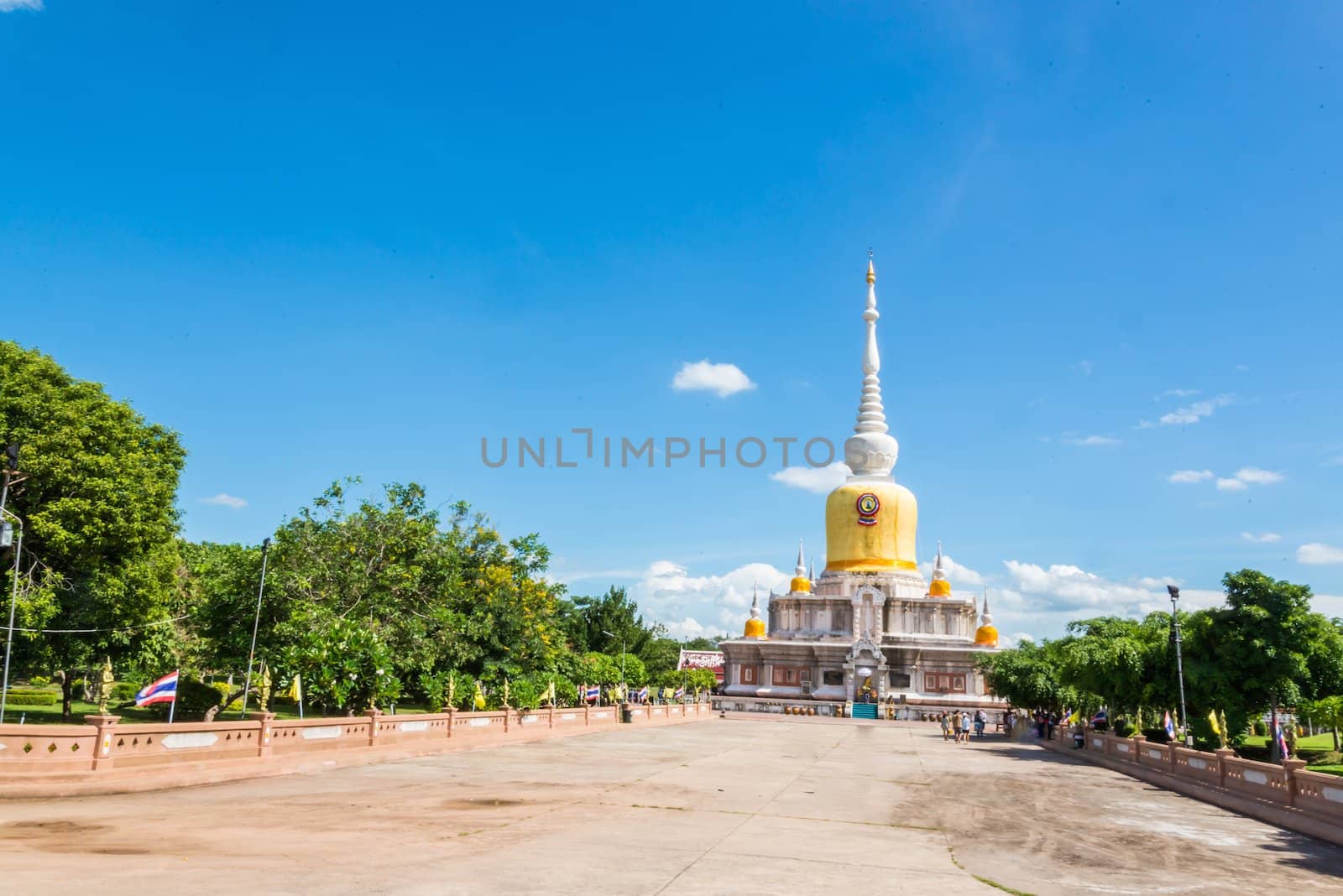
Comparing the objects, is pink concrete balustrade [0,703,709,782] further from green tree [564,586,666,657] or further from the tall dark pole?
green tree [564,586,666,657]

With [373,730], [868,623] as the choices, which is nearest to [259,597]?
[373,730]

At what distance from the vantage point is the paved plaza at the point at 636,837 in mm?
11047

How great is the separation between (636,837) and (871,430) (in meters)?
76.4

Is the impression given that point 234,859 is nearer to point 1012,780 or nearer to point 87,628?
point 1012,780

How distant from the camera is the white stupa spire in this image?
285ft

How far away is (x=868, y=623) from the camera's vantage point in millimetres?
79312

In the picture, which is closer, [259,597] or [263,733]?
[263,733]

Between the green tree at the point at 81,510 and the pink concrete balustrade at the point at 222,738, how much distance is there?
29.7 feet

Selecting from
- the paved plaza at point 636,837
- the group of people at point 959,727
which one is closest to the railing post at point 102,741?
the paved plaza at point 636,837

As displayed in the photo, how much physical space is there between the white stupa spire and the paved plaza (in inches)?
2421

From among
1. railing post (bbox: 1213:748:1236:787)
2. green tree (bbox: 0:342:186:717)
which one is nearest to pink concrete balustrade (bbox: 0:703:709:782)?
green tree (bbox: 0:342:186:717)

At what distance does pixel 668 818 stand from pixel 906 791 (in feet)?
27.4

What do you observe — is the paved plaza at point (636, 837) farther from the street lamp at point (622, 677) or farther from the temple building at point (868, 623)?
the temple building at point (868, 623)

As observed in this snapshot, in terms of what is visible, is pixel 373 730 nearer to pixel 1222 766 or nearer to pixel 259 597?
pixel 259 597
